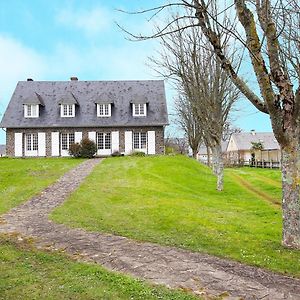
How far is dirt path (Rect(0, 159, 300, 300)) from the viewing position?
18.5 ft

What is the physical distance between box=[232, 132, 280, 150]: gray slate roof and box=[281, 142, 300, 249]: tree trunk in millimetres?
68075

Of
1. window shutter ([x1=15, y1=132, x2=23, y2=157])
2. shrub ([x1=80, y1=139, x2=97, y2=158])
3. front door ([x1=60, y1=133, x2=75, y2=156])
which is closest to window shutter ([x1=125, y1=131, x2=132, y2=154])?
shrub ([x1=80, y1=139, x2=97, y2=158])

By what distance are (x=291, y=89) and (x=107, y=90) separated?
3278 centimetres

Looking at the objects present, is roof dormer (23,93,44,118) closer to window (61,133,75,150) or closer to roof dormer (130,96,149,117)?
window (61,133,75,150)

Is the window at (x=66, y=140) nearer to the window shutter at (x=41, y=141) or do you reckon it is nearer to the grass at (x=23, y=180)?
the window shutter at (x=41, y=141)

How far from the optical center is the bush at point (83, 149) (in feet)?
112

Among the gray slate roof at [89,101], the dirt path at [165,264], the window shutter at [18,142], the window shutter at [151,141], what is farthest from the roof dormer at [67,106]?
the dirt path at [165,264]

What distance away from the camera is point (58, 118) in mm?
36938

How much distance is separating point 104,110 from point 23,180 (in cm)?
1757

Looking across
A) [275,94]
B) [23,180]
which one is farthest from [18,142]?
[275,94]

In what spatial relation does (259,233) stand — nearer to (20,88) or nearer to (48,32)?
(48,32)

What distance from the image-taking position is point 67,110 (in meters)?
37.2

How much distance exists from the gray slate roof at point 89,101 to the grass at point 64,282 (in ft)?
97.3

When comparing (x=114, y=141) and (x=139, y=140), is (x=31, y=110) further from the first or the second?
(x=139, y=140)
